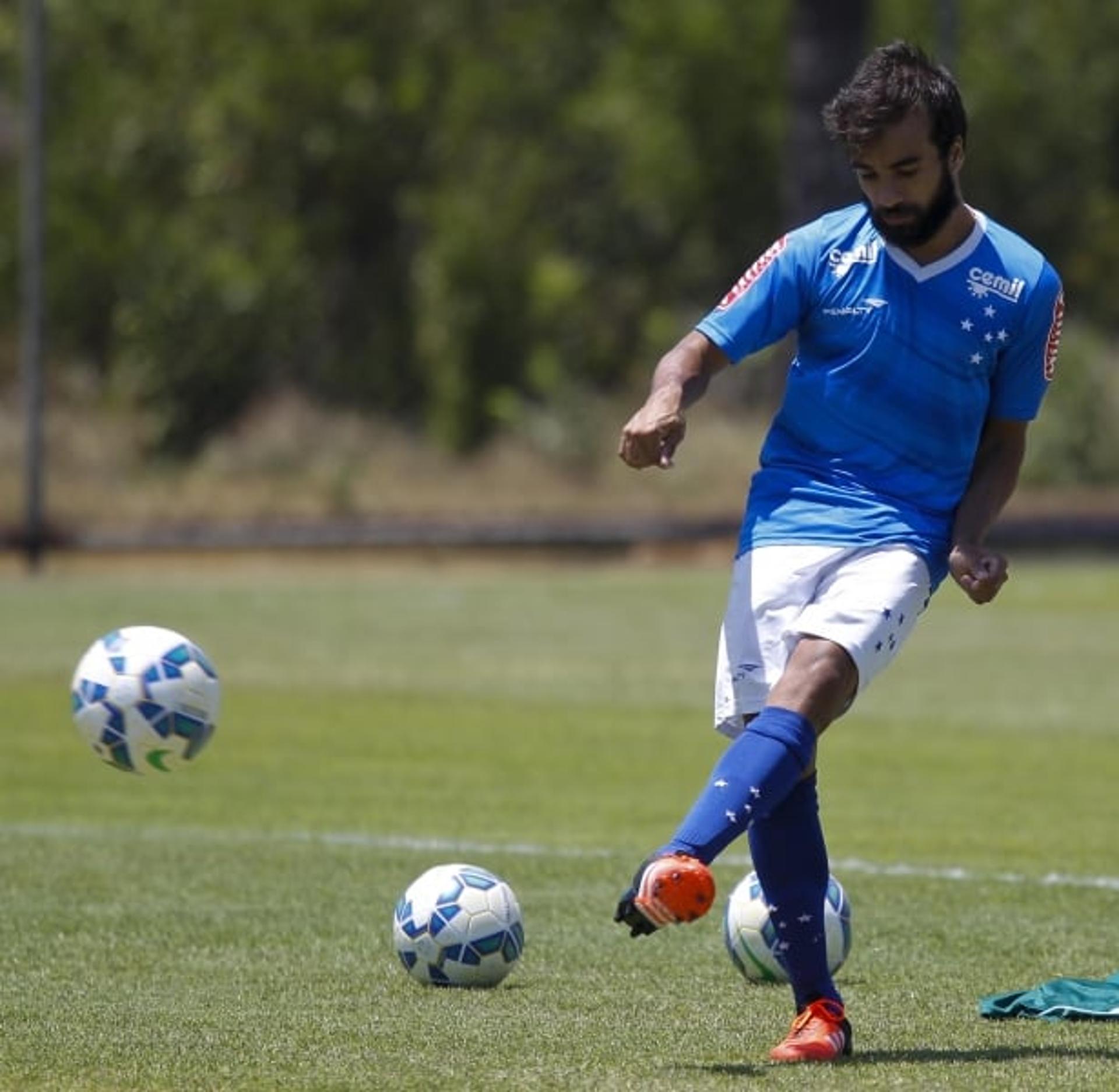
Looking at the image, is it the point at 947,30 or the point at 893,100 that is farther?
the point at 947,30

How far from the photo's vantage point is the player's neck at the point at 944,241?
5941 mm

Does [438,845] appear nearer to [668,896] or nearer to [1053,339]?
[1053,339]

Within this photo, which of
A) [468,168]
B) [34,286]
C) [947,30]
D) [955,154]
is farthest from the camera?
[468,168]

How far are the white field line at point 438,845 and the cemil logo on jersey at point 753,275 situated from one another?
147 inches

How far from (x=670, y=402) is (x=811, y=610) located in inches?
23.6

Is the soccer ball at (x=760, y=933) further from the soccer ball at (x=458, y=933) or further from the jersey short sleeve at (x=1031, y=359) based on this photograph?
the jersey short sleeve at (x=1031, y=359)

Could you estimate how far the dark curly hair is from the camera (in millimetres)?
5734

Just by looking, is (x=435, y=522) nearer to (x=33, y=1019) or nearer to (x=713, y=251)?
(x=713, y=251)

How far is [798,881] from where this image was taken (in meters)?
6.02

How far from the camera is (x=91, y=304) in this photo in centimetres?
3816

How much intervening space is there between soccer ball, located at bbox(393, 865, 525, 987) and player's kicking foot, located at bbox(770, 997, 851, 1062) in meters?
1.17

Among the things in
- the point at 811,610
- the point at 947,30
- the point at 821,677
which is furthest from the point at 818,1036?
the point at 947,30

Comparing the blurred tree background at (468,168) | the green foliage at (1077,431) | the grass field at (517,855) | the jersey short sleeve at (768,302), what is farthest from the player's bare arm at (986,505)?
the blurred tree background at (468,168)

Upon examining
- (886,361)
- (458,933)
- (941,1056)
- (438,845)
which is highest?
(886,361)
